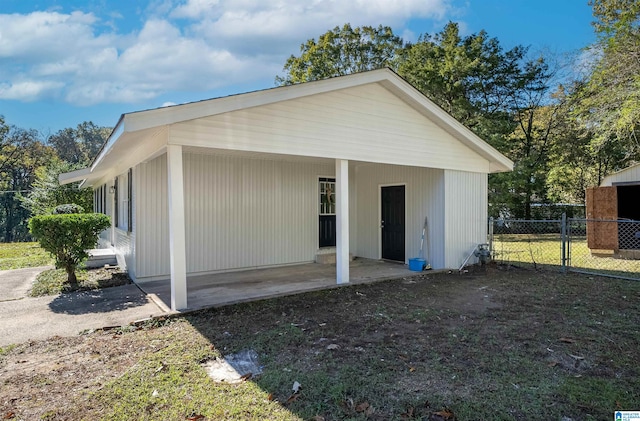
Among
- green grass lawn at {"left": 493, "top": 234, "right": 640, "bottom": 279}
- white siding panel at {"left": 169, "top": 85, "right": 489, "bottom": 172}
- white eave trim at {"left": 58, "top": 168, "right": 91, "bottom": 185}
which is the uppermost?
white siding panel at {"left": 169, "top": 85, "right": 489, "bottom": 172}

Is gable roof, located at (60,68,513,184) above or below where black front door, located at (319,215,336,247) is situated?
above

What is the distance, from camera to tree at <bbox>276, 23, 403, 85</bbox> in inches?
912

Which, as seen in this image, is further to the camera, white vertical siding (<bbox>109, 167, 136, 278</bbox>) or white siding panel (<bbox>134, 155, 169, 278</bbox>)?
white vertical siding (<bbox>109, 167, 136, 278</bbox>)

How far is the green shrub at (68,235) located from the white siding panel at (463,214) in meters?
7.49

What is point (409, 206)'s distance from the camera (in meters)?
9.24

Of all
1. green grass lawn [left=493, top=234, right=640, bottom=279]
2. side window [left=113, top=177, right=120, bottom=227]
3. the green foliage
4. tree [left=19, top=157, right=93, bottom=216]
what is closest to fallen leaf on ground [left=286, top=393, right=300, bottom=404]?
the green foliage

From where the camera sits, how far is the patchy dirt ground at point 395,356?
2.78m

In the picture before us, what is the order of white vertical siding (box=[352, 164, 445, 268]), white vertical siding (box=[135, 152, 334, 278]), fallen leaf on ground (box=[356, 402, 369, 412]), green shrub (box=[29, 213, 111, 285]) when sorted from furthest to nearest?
white vertical siding (box=[352, 164, 445, 268]) < white vertical siding (box=[135, 152, 334, 278]) < green shrub (box=[29, 213, 111, 285]) < fallen leaf on ground (box=[356, 402, 369, 412])

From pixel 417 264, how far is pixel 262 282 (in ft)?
12.1

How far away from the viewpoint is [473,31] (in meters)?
19.9

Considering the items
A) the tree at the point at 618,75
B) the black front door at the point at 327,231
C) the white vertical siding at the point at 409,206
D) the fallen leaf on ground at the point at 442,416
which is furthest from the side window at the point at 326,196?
the tree at the point at 618,75

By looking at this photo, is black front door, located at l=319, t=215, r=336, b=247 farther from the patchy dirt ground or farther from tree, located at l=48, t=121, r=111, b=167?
tree, located at l=48, t=121, r=111, b=167

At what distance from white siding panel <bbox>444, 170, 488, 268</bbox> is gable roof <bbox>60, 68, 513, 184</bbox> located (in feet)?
2.78

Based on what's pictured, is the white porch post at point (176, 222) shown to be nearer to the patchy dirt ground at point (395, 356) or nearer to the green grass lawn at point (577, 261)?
the patchy dirt ground at point (395, 356)
